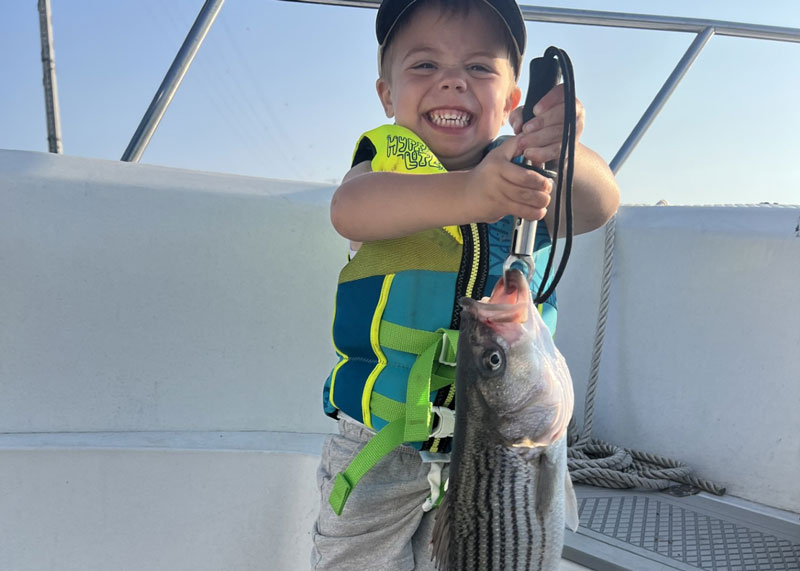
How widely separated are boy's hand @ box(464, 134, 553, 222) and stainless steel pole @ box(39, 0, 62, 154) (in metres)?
2.36

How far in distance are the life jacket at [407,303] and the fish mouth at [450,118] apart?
10 cm

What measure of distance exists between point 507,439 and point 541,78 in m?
0.65

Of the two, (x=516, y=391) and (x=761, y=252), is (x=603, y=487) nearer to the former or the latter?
(x=761, y=252)

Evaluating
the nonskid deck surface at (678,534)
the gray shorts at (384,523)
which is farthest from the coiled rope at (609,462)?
the gray shorts at (384,523)

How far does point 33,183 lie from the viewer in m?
2.59

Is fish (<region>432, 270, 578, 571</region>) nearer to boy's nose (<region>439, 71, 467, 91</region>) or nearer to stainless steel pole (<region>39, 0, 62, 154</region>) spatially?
boy's nose (<region>439, 71, 467, 91</region>)

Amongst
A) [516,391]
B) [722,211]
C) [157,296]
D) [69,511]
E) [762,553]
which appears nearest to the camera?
[516,391]

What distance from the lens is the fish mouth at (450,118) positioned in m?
1.71

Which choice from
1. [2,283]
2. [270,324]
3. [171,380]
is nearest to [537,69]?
[270,324]

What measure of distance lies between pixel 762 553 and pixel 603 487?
631mm

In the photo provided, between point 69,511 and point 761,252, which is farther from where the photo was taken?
point 761,252

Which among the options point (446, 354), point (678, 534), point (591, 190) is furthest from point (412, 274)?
point (678, 534)

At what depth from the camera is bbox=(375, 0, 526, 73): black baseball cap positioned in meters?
1.72

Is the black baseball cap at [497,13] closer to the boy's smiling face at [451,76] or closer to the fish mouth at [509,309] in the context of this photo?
the boy's smiling face at [451,76]
